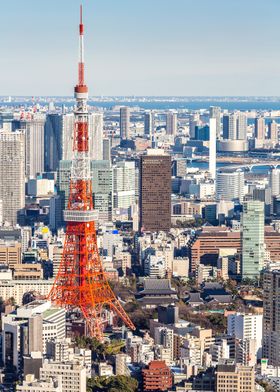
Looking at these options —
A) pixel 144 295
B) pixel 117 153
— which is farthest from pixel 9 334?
pixel 117 153

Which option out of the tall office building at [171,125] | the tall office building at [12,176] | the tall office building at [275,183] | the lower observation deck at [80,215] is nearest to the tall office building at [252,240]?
the lower observation deck at [80,215]

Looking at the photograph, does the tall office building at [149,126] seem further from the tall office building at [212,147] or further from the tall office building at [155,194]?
the tall office building at [155,194]

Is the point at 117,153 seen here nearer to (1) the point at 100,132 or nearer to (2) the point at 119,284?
(1) the point at 100,132

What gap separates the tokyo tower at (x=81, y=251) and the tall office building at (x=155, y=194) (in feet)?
24.0

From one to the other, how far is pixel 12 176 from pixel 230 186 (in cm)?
650

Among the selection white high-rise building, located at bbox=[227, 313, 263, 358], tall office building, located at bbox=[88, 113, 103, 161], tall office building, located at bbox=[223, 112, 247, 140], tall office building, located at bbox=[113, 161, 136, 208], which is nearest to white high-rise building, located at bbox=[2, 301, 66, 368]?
white high-rise building, located at bbox=[227, 313, 263, 358]

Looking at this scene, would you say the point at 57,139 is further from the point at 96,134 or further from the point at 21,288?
the point at 21,288

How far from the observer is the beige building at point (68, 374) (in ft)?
40.0

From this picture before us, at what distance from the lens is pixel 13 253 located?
21.6m

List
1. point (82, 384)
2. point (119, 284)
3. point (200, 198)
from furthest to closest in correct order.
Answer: point (200, 198), point (119, 284), point (82, 384)

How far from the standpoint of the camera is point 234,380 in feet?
40.5

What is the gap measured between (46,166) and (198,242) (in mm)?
14621

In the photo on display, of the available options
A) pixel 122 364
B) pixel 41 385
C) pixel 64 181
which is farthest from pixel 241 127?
pixel 41 385

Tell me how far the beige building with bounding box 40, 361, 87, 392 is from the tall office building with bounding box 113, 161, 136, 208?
17.0m
